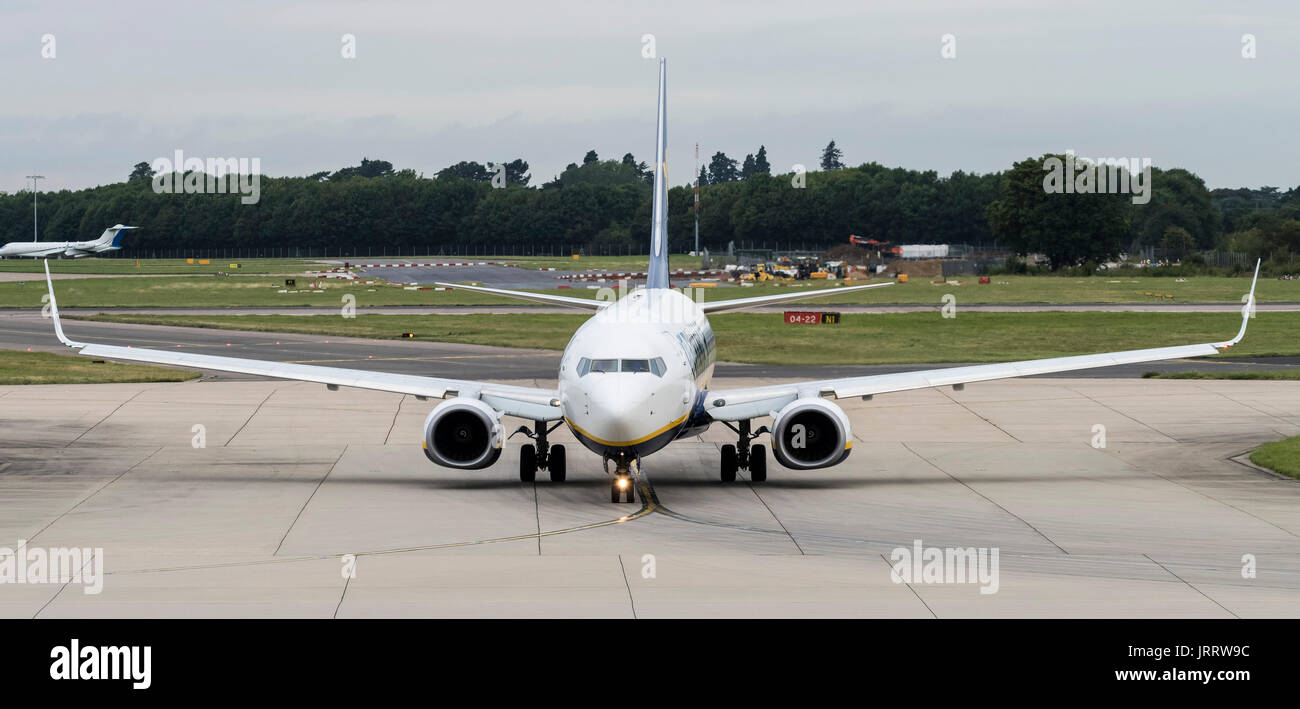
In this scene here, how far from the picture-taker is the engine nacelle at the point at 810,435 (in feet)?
92.4

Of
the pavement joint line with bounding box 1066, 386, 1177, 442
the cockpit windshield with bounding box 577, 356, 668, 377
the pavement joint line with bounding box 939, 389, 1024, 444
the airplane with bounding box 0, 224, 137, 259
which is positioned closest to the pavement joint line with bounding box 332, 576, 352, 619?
the cockpit windshield with bounding box 577, 356, 668, 377

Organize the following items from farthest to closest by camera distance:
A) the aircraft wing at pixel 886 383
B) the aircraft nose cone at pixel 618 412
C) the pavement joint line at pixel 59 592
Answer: the aircraft wing at pixel 886 383 → the aircraft nose cone at pixel 618 412 → the pavement joint line at pixel 59 592

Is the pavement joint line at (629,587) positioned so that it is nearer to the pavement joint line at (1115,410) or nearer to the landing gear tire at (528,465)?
the landing gear tire at (528,465)

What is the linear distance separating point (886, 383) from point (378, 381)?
38.0 feet

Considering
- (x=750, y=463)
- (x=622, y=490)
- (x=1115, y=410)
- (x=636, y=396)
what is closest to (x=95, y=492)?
(x=622, y=490)

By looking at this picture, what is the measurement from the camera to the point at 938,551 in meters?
22.6

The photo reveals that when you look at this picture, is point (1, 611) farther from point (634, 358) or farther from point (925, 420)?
point (925, 420)

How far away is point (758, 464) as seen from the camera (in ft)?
100

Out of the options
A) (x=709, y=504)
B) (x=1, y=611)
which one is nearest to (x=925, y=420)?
(x=709, y=504)

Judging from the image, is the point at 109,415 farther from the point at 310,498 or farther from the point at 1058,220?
the point at 1058,220

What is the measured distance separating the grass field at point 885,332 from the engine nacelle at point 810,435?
3014 cm

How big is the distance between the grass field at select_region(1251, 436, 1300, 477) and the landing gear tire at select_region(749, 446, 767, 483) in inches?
462

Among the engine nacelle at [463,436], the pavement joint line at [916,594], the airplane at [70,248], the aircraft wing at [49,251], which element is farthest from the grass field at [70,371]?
the aircraft wing at [49,251]

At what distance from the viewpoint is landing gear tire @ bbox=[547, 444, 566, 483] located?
3011 cm
